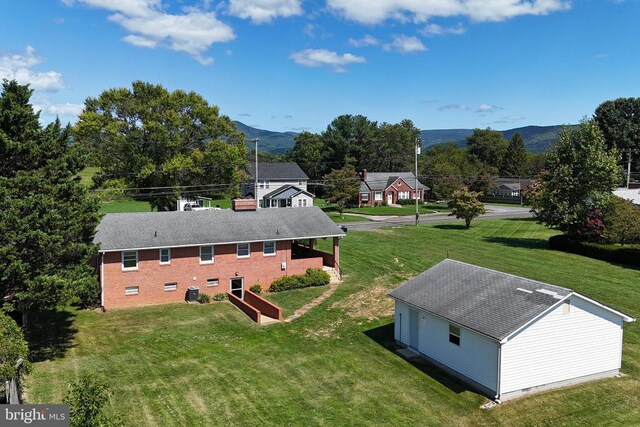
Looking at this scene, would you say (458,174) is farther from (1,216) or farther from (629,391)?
(1,216)

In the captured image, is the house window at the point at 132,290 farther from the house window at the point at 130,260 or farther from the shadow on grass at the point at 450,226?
the shadow on grass at the point at 450,226

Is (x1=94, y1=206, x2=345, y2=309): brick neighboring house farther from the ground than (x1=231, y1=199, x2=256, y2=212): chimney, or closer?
closer

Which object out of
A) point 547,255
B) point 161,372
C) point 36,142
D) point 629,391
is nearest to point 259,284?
point 161,372

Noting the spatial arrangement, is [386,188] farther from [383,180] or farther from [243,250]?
[243,250]

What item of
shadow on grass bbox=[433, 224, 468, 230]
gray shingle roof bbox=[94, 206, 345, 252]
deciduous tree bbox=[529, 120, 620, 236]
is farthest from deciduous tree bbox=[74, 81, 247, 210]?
deciduous tree bbox=[529, 120, 620, 236]

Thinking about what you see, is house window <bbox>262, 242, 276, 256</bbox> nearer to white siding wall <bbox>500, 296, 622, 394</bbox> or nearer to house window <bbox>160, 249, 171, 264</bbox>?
house window <bbox>160, 249, 171, 264</bbox>

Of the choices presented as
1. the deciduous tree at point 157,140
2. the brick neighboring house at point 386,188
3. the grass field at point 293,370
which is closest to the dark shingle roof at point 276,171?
the brick neighboring house at point 386,188

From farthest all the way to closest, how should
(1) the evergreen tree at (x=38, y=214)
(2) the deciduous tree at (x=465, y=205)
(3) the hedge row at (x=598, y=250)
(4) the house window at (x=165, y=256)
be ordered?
(2) the deciduous tree at (x=465, y=205)
(3) the hedge row at (x=598, y=250)
(4) the house window at (x=165, y=256)
(1) the evergreen tree at (x=38, y=214)
